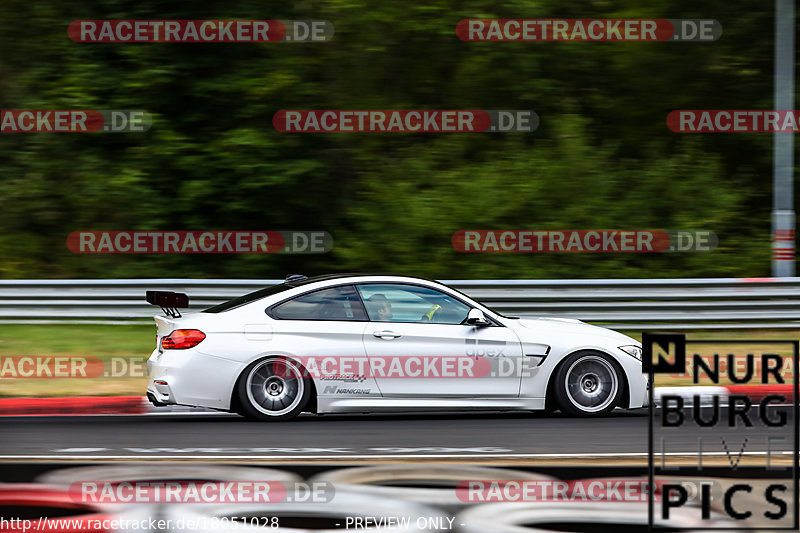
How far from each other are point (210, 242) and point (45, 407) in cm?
822

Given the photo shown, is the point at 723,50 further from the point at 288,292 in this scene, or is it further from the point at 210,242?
the point at 288,292

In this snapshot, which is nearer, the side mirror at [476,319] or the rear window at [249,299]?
the side mirror at [476,319]

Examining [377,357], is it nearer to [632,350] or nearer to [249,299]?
[249,299]

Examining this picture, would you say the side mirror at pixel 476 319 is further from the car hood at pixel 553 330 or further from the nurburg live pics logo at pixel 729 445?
the nurburg live pics logo at pixel 729 445

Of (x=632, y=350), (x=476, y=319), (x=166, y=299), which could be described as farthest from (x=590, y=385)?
(x=166, y=299)

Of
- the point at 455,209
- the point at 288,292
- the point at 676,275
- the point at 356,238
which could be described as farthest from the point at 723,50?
the point at 288,292

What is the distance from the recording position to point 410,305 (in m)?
9.38

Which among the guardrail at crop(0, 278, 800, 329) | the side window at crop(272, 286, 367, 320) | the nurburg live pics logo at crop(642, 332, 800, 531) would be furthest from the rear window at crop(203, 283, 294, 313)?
the guardrail at crop(0, 278, 800, 329)

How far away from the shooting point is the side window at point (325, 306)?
9.30 m

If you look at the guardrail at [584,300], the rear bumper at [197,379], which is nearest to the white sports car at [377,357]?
the rear bumper at [197,379]

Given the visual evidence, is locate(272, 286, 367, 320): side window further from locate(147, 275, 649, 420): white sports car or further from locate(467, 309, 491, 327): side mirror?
locate(467, 309, 491, 327): side mirror

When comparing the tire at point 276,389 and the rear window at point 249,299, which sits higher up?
the rear window at point 249,299

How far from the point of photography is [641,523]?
587cm

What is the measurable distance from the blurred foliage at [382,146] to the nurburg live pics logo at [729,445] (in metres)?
6.72
